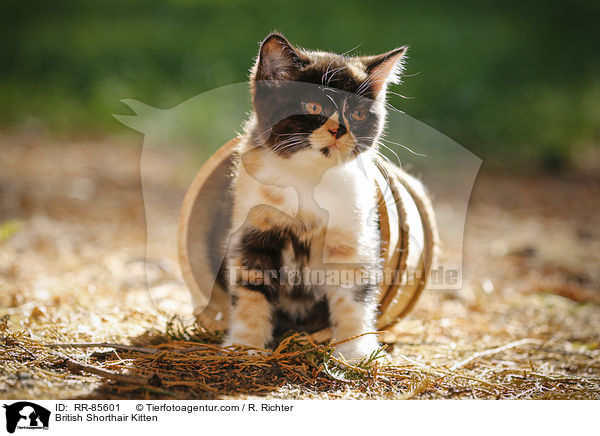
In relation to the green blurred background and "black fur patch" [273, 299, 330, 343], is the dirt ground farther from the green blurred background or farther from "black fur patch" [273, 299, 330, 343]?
the green blurred background

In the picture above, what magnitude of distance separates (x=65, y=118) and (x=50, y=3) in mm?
2319

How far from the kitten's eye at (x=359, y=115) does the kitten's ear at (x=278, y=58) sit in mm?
227

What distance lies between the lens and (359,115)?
5.95 ft

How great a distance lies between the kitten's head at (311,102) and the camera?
174cm

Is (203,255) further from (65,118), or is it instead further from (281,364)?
(65,118)

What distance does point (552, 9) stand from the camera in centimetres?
699

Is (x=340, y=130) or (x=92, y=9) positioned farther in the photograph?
(x=92, y=9)

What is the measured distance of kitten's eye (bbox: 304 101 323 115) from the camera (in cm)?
173

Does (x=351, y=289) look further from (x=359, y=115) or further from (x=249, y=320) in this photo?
(x=359, y=115)
